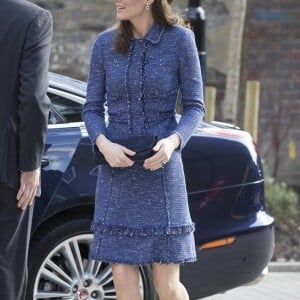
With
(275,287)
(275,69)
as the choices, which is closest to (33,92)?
(275,287)

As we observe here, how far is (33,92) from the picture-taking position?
169 inches

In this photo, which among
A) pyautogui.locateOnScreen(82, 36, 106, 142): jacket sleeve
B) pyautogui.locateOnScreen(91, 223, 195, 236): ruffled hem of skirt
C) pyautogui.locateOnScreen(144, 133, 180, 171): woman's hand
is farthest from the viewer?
pyautogui.locateOnScreen(82, 36, 106, 142): jacket sleeve

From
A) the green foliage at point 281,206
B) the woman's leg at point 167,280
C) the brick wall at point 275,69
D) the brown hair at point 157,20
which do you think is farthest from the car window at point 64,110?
the brick wall at point 275,69

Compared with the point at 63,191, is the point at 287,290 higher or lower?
lower

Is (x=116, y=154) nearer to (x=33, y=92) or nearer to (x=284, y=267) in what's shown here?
(x=33, y=92)

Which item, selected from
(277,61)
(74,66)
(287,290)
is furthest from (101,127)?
(277,61)

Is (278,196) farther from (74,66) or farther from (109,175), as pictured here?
(109,175)

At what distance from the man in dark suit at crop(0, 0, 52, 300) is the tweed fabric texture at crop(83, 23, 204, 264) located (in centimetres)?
28

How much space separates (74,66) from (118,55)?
6822mm

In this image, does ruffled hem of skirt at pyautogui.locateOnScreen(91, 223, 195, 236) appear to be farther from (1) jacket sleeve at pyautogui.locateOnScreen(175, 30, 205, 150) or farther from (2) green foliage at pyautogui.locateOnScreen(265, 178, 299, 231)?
(2) green foliage at pyautogui.locateOnScreen(265, 178, 299, 231)

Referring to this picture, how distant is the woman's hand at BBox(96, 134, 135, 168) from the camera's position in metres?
4.28

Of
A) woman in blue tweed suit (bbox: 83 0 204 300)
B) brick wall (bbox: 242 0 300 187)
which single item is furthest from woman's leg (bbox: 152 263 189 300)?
brick wall (bbox: 242 0 300 187)

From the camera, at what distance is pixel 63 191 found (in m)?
5.47

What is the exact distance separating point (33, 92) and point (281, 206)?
18.3 feet
